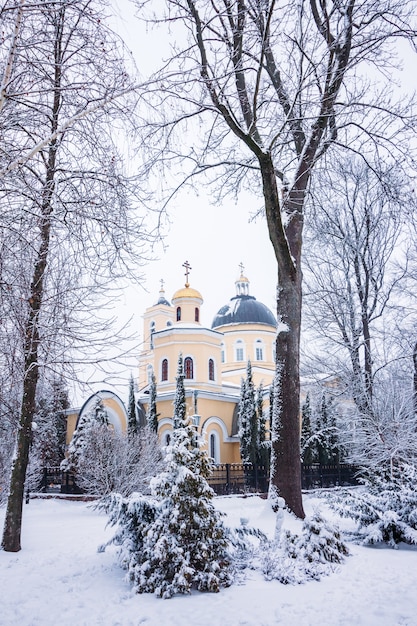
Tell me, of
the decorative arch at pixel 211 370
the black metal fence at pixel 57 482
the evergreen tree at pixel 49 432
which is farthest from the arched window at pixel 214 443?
the black metal fence at pixel 57 482

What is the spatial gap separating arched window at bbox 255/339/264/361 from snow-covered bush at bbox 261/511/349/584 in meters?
29.0

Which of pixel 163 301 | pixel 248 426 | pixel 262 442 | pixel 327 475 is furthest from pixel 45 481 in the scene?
pixel 163 301

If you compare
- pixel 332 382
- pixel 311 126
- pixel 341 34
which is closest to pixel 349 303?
pixel 332 382

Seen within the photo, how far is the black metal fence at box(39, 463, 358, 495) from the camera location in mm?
18259

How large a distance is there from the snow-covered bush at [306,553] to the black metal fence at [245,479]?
12.1 metres

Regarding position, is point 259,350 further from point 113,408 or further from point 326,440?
point 326,440

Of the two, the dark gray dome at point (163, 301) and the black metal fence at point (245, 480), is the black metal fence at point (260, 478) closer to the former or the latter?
the black metal fence at point (245, 480)

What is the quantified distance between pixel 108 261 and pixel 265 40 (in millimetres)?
3568

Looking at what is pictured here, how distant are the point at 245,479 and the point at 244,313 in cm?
1879

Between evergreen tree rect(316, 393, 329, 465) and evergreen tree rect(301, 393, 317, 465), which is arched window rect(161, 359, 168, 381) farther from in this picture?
evergreen tree rect(316, 393, 329, 465)

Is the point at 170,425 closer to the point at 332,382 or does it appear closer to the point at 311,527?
the point at 332,382

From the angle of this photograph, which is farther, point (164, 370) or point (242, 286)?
point (242, 286)

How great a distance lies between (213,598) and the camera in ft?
15.0

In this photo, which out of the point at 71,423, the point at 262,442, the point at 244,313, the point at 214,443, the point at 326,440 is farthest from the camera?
the point at 244,313
